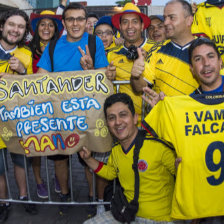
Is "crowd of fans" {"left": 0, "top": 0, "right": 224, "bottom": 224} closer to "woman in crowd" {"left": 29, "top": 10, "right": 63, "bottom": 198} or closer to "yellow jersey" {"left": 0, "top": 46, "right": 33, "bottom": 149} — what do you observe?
"yellow jersey" {"left": 0, "top": 46, "right": 33, "bottom": 149}

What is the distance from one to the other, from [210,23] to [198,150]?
6.45 feet

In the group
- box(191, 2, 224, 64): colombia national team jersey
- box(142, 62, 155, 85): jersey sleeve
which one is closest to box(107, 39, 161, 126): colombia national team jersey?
box(142, 62, 155, 85): jersey sleeve

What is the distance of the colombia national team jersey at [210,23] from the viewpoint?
3.41m

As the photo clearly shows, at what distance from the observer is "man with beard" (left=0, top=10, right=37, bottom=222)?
3.41m

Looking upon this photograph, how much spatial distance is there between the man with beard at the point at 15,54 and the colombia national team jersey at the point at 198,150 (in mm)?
2118

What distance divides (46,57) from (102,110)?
3.51ft

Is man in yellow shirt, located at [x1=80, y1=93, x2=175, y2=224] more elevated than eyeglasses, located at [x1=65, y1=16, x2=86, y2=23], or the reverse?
eyeglasses, located at [x1=65, y1=16, x2=86, y2=23]

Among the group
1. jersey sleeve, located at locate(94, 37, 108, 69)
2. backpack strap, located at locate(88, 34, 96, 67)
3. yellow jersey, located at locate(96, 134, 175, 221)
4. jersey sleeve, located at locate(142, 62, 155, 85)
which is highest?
backpack strap, located at locate(88, 34, 96, 67)

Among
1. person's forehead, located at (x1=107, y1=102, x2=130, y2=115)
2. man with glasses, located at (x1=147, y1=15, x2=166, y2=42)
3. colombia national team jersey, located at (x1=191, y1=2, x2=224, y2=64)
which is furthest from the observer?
man with glasses, located at (x1=147, y1=15, x2=166, y2=42)

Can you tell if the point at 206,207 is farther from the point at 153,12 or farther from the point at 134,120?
the point at 153,12

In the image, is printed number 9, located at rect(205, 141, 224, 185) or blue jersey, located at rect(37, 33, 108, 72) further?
blue jersey, located at rect(37, 33, 108, 72)

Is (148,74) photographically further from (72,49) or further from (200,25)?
(200,25)

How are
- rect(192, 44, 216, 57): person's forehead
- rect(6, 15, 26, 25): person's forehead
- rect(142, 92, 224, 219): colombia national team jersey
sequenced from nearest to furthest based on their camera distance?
rect(142, 92, 224, 219): colombia national team jersey, rect(192, 44, 216, 57): person's forehead, rect(6, 15, 26, 25): person's forehead

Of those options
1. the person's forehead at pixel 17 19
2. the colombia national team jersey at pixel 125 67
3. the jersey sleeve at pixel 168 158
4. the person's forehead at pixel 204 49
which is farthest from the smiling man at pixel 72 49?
the jersey sleeve at pixel 168 158
